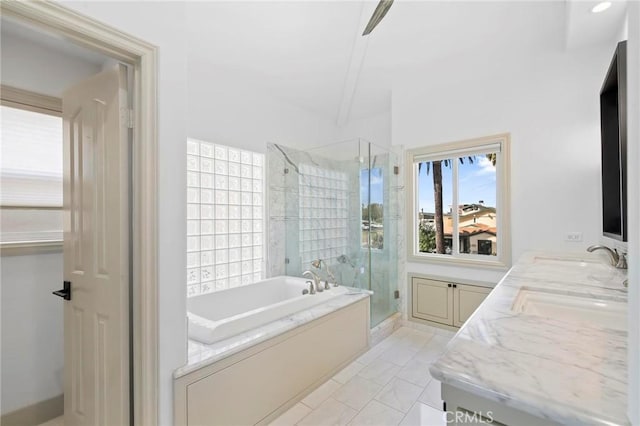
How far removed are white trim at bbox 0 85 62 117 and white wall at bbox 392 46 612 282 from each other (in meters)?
3.44

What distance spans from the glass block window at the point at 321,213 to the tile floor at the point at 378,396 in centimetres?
122

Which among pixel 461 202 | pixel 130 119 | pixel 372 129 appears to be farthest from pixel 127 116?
pixel 372 129

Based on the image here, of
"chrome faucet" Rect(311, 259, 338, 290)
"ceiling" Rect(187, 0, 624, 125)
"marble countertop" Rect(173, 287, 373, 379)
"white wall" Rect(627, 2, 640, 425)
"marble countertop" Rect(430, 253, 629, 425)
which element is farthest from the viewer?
"chrome faucet" Rect(311, 259, 338, 290)

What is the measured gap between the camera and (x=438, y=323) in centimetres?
335

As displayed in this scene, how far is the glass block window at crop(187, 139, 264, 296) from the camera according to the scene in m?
2.85

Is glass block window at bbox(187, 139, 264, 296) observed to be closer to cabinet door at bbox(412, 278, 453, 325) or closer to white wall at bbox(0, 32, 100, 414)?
white wall at bbox(0, 32, 100, 414)

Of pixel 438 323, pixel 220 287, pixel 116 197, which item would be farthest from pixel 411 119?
pixel 116 197

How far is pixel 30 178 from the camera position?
2000 mm

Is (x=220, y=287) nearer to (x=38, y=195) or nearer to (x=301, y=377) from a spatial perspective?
(x=301, y=377)

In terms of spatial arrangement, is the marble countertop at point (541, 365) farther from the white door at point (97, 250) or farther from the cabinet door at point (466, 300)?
the cabinet door at point (466, 300)

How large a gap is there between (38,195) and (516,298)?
9.83 ft

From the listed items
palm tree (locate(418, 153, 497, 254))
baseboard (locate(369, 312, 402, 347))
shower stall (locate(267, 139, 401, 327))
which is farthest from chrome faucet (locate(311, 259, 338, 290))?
palm tree (locate(418, 153, 497, 254))

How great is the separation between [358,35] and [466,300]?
2.99 m

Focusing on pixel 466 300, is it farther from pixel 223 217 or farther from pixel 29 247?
pixel 29 247
